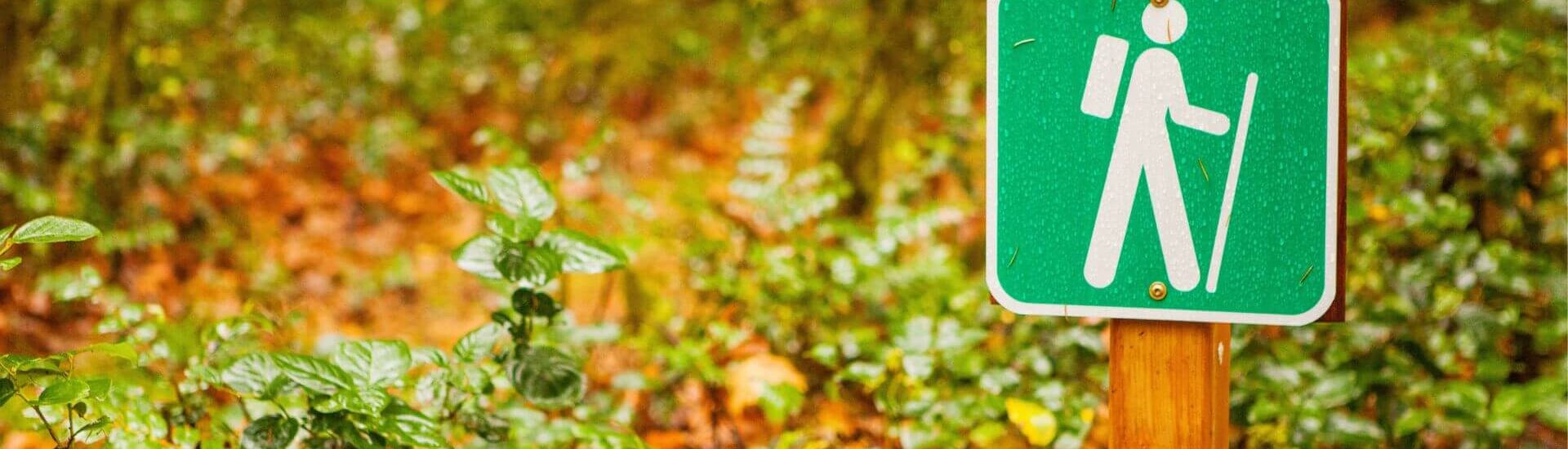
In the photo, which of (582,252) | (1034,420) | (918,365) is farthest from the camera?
(918,365)

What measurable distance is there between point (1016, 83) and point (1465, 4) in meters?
2.48

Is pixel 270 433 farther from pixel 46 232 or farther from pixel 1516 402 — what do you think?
pixel 1516 402

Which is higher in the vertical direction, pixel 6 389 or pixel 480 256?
pixel 480 256

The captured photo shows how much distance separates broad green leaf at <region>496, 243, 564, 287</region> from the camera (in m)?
1.67

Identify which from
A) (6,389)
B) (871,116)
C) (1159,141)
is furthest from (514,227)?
(871,116)

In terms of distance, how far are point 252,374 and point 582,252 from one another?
585mm

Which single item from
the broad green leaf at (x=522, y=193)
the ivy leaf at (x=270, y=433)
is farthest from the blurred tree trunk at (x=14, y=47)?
the broad green leaf at (x=522, y=193)

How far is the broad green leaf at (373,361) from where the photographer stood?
1630 millimetres

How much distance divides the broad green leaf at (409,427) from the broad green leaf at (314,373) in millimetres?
88

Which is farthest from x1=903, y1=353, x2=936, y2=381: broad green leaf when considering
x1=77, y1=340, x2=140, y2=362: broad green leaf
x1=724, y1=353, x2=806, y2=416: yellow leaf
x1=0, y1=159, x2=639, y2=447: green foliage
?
x1=77, y1=340, x2=140, y2=362: broad green leaf

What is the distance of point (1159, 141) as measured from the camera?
1229mm

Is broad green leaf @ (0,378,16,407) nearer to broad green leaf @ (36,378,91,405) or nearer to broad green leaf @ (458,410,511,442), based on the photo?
broad green leaf @ (36,378,91,405)

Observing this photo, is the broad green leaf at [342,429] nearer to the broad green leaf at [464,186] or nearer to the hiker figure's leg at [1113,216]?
the broad green leaf at [464,186]

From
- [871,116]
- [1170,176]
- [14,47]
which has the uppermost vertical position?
[14,47]
